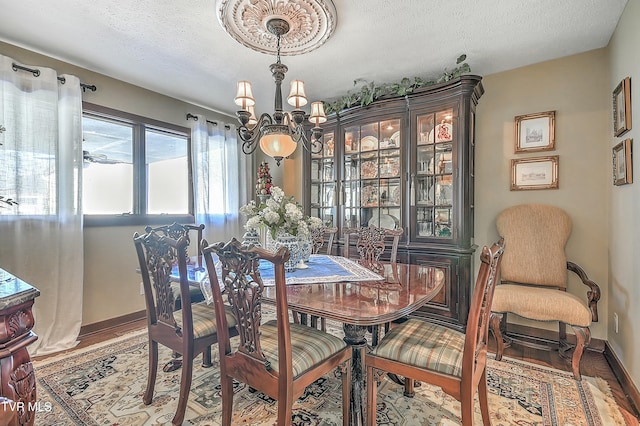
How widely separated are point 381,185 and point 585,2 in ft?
6.75

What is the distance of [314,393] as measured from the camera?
200 centimetres

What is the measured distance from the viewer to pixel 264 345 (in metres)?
1.50

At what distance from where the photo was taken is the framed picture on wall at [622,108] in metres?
2.05

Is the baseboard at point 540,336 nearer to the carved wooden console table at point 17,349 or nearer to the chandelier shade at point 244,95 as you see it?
the chandelier shade at point 244,95

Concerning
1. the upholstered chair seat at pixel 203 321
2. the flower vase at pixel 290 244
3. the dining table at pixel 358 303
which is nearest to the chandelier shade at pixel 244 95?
the flower vase at pixel 290 244

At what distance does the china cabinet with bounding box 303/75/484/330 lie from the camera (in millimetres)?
2893

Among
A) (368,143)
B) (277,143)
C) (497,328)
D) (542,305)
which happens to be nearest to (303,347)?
(277,143)

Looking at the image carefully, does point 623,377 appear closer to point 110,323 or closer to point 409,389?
point 409,389

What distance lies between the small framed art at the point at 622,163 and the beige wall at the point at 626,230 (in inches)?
2.1

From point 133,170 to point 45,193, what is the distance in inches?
34.2

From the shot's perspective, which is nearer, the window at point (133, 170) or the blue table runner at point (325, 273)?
the blue table runner at point (325, 273)

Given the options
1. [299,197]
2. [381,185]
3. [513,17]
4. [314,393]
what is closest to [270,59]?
[381,185]

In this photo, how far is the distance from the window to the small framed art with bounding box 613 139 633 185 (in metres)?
4.14

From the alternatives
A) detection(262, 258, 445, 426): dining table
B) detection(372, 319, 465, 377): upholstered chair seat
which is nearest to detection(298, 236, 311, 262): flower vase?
detection(262, 258, 445, 426): dining table
